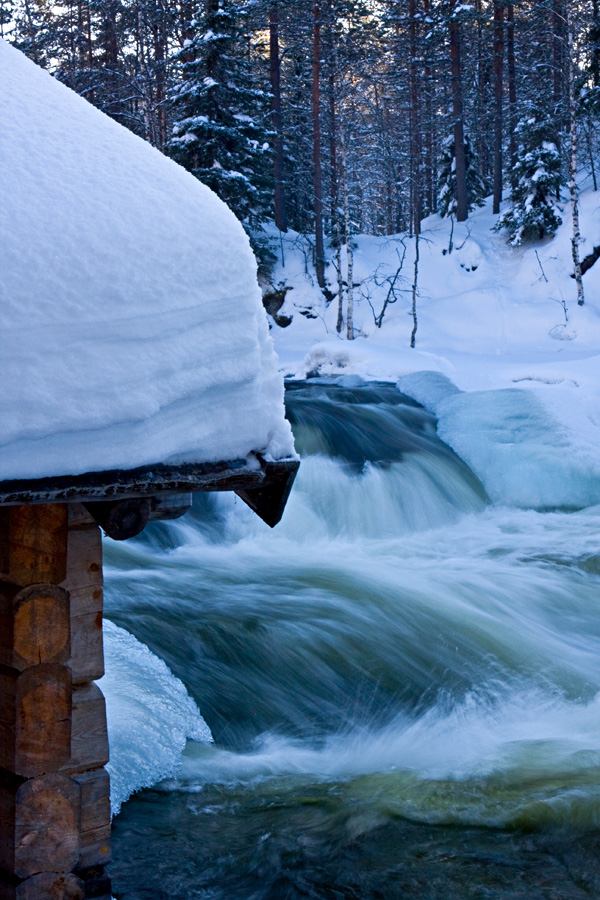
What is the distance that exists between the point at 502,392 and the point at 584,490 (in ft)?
9.62

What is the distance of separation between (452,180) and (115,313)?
85.5 feet

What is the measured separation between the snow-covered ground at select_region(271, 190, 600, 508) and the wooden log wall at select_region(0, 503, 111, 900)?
29.0 feet

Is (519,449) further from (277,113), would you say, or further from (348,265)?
(277,113)

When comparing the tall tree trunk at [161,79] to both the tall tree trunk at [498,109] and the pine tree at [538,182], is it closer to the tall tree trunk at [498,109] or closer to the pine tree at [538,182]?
the pine tree at [538,182]

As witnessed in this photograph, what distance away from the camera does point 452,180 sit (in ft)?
86.8

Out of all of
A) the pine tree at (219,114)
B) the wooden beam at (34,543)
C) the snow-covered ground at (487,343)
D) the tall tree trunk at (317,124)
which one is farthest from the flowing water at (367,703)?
the tall tree trunk at (317,124)

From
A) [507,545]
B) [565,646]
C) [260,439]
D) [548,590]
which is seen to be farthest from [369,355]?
[260,439]

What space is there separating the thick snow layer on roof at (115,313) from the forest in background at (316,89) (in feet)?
52.4

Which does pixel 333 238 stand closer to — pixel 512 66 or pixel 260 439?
pixel 512 66

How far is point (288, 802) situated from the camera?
4484mm

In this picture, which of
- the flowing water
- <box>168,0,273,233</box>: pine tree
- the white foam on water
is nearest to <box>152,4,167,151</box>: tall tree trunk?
<box>168,0,273,233</box>: pine tree

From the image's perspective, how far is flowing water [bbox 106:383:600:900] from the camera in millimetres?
4047

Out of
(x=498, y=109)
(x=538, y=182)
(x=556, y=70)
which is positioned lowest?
(x=538, y=182)

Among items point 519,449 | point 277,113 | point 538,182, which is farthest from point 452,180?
point 519,449
